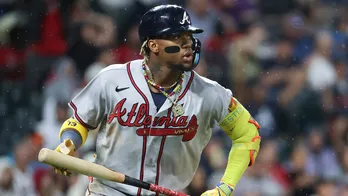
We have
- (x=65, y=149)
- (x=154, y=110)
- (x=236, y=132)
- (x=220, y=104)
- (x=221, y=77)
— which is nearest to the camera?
(x=65, y=149)

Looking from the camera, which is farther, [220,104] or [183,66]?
[220,104]

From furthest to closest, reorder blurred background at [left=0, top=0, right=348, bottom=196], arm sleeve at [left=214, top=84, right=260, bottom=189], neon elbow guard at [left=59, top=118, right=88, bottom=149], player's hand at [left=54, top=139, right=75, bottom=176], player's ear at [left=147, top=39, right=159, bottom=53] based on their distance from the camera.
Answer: blurred background at [left=0, top=0, right=348, bottom=196] < arm sleeve at [left=214, top=84, right=260, bottom=189] < player's ear at [left=147, top=39, right=159, bottom=53] < neon elbow guard at [left=59, top=118, right=88, bottom=149] < player's hand at [left=54, top=139, right=75, bottom=176]

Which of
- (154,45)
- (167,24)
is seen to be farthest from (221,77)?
(167,24)

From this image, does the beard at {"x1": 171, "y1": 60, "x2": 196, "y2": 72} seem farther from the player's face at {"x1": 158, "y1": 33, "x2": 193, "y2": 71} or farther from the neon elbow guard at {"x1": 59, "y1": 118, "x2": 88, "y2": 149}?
the neon elbow guard at {"x1": 59, "y1": 118, "x2": 88, "y2": 149}

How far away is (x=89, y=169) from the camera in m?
5.06

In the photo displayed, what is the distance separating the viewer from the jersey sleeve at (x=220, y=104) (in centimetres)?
555

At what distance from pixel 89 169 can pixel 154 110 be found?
646 mm

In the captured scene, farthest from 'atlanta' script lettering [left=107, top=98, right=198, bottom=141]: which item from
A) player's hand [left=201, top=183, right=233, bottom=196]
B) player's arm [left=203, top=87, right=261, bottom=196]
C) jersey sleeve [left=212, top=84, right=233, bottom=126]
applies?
player's hand [left=201, top=183, right=233, bottom=196]

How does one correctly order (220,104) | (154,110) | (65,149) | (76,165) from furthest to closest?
(220,104) < (154,110) < (65,149) < (76,165)

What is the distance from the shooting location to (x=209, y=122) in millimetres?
5613

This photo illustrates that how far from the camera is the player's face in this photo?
5.40 meters

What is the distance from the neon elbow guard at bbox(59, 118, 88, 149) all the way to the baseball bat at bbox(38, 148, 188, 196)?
0.30m

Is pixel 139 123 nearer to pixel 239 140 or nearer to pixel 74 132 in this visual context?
pixel 74 132

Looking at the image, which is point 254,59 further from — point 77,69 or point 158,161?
point 158,161
